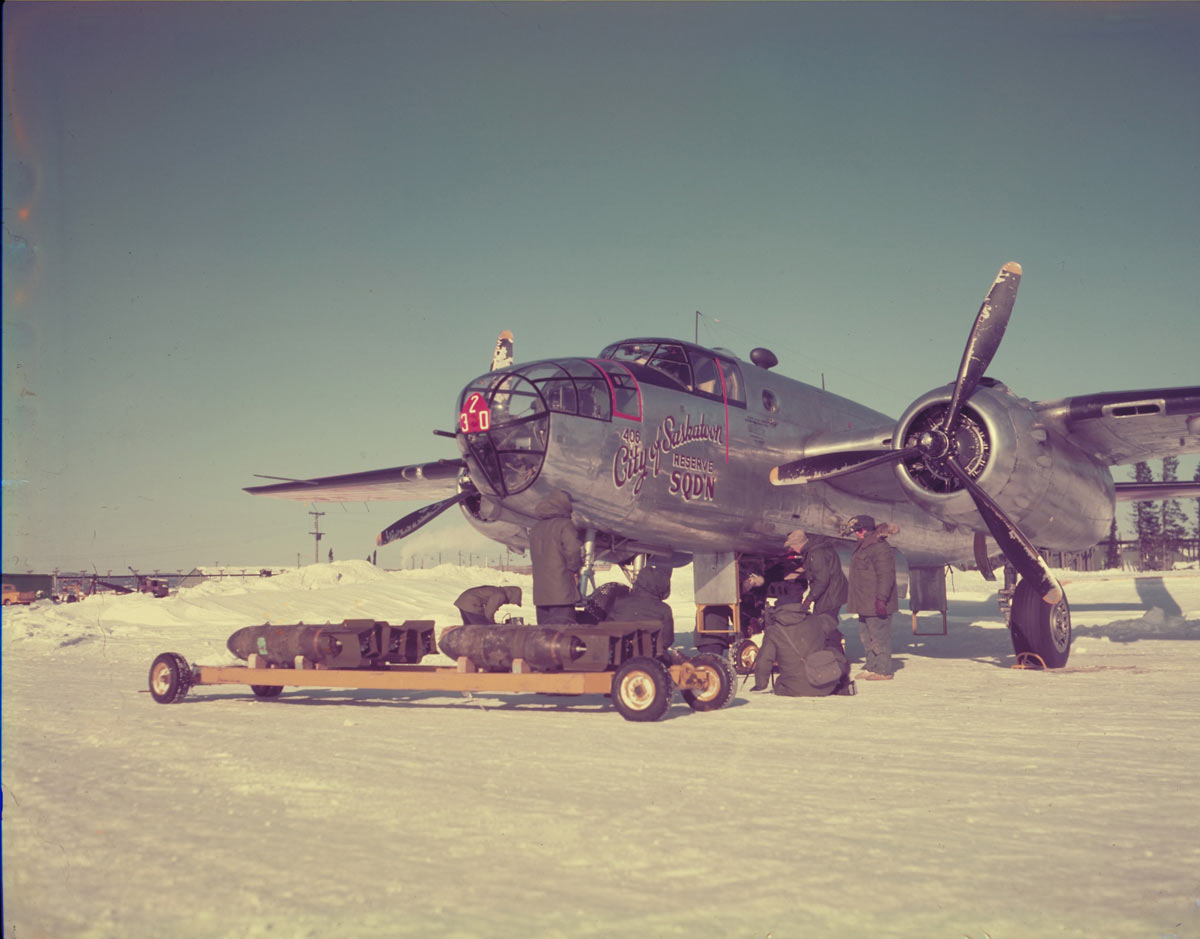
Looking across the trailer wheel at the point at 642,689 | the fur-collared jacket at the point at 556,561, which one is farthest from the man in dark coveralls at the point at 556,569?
the trailer wheel at the point at 642,689

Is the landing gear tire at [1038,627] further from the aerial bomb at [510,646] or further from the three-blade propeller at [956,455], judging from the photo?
the aerial bomb at [510,646]

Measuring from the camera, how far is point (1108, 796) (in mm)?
4953

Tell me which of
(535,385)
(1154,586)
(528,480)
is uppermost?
(535,385)

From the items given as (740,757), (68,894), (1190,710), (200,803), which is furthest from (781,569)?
(68,894)

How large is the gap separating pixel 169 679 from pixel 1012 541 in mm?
10021

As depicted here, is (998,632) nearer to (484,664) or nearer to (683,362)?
(683,362)

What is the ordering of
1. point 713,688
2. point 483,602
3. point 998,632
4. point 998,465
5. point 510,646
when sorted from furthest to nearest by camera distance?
point 998,632 < point 998,465 < point 483,602 < point 510,646 < point 713,688

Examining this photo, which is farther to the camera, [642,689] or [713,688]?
[713,688]

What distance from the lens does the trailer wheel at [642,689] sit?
7.91m

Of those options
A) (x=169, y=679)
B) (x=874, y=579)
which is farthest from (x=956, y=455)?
(x=169, y=679)

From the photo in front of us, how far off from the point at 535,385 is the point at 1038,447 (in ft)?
22.0

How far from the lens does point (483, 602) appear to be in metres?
10.6

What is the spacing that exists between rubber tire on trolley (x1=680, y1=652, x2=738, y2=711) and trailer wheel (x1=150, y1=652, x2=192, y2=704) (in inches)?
205

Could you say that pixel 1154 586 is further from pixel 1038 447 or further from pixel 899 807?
pixel 899 807
